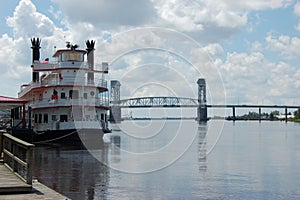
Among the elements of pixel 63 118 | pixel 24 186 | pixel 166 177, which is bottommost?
pixel 166 177

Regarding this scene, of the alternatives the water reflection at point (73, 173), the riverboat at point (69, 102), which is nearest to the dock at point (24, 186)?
the water reflection at point (73, 173)

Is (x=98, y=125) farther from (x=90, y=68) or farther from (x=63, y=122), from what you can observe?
(x=90, y=68)

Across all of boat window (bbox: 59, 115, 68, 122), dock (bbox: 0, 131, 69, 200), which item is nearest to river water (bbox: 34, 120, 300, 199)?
dock (bbox: 0, 131, 69, 200)

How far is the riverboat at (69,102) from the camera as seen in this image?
1727 inches

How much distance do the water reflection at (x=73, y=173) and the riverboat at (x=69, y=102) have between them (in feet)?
14.4

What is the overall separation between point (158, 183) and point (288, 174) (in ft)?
27.6

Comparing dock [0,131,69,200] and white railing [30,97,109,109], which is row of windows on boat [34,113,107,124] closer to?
white railing [30,97,109,109]

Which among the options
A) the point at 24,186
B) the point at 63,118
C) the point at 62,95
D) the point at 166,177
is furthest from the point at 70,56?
the point at 24,186

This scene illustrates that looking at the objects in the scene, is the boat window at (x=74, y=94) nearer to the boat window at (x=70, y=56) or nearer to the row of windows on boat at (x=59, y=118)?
the row of windows on boat at (x=59, y=118)

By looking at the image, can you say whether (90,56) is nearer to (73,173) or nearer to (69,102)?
(69,102)

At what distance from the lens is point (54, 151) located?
39406 millimetres

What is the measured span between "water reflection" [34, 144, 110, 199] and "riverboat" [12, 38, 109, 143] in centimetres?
440

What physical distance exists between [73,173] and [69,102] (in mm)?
19462

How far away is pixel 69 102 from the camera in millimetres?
44531
